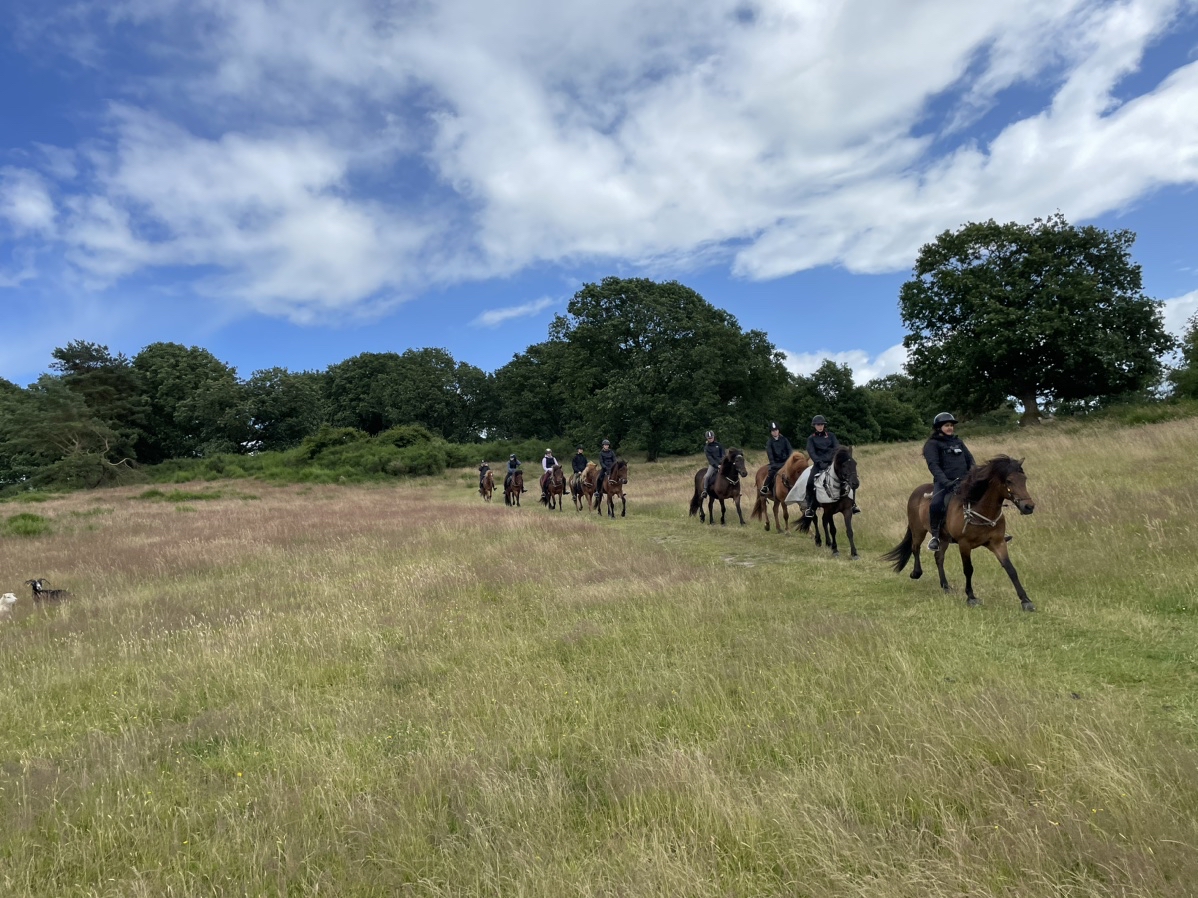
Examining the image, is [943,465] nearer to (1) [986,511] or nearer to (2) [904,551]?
(1) [986,511]

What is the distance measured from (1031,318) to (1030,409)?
5.71 meters

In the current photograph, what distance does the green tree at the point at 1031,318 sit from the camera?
98.9 feet

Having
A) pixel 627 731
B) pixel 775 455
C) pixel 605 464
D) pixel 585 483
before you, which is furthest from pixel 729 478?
pixel 627 731

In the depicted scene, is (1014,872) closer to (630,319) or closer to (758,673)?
(758,673)

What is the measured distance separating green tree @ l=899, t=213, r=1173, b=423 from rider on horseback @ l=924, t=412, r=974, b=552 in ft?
90.2

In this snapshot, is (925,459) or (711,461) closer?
(925,459)

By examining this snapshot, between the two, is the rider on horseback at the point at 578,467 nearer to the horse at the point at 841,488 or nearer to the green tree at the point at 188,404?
the horse at the point at 841,488

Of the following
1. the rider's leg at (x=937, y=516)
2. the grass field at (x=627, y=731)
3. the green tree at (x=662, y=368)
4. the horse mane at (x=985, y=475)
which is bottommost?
the grass field at (x=627, y=731)

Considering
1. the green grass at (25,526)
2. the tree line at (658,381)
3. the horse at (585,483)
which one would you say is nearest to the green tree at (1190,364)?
the tree line at (658,381)

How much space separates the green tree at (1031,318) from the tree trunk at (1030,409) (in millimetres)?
55

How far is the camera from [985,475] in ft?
24.0

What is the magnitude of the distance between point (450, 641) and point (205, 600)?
199 inches

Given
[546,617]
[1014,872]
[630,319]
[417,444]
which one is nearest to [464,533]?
[546,617]

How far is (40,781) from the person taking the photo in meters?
4.04
